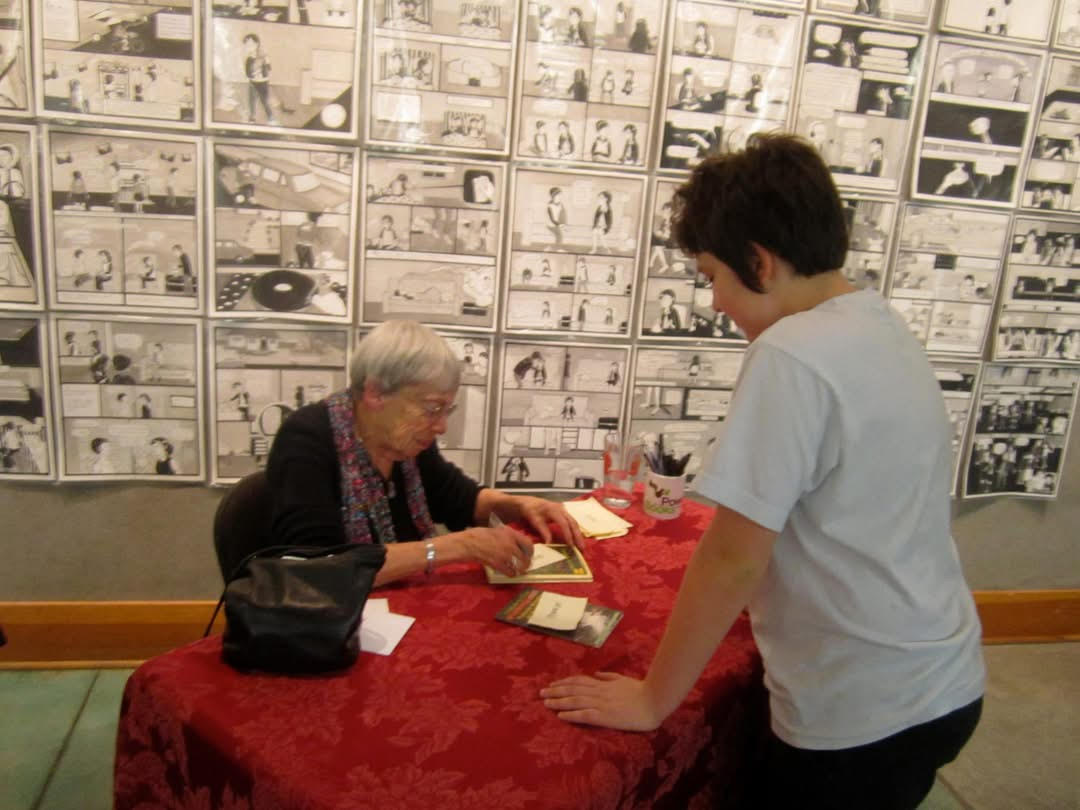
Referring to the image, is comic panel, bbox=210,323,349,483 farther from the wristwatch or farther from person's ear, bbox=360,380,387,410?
the wristwatch

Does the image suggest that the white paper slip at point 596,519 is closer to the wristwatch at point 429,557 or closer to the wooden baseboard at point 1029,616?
the wristwatch at point 429,557

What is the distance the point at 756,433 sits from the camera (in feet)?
2.85

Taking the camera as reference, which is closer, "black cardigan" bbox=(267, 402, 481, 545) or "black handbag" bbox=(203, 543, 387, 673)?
"black handbag" bbox=(203, 543, 387, 673)

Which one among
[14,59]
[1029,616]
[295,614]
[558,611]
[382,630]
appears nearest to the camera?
[295,614]

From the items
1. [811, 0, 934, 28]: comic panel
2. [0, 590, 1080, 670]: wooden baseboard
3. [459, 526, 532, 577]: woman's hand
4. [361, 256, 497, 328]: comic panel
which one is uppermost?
[811, 0, 934, 28]: comic panel

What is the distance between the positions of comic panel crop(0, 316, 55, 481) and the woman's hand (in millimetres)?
1388

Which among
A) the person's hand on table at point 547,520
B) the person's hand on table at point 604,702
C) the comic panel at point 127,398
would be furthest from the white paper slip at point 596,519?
the comic panel at point 127,398

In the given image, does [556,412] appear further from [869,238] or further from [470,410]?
[869,238]

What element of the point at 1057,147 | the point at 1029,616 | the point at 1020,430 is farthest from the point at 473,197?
the point at 1029,616

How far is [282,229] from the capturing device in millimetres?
2051

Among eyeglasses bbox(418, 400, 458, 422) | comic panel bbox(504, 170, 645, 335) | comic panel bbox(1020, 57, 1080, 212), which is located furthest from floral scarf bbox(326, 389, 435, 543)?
comic panel bbox(1020, 57, 1080, 212)

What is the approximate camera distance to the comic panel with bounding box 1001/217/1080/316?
2484 millimetres

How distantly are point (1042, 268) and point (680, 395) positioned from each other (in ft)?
4.27

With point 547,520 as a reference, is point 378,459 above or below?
above
